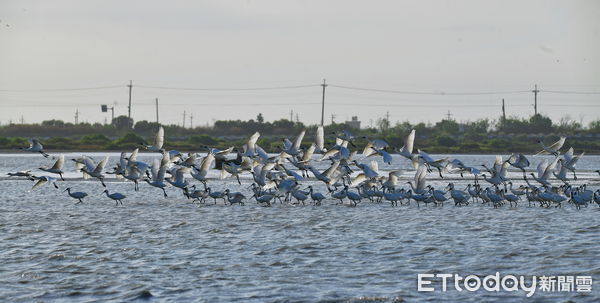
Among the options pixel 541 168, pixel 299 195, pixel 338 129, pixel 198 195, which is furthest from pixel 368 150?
pixel 338 129

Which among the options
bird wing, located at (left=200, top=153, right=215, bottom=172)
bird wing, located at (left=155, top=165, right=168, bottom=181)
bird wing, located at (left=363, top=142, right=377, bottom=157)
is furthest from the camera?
bird wing, located at (left=155, top=165, right=168, bottom=181)

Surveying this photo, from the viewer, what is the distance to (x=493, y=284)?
58.2 ft

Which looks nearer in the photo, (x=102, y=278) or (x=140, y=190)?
(x=102, y=278)

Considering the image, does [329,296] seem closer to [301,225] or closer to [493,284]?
[493,284]

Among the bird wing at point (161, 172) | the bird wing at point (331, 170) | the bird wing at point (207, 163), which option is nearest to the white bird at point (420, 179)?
the bird wing at point (331, 170)

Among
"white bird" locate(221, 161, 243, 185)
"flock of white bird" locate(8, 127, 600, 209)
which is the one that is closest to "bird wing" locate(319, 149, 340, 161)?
"flock of white bird" locate(8, 127, 600, 209)

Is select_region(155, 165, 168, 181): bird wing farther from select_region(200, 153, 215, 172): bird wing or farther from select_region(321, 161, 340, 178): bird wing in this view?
select_region(321, 161, 340, 178): bird wing

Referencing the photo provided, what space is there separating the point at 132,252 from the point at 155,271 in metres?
2.90

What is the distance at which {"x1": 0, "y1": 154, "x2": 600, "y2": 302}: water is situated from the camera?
56.0 ft

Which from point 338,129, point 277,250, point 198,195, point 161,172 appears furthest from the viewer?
point 338,129

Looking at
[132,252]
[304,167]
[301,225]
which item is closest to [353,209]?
[304,167]

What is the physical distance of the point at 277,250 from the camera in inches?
872

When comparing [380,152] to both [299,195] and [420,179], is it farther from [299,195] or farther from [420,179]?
[299,195]

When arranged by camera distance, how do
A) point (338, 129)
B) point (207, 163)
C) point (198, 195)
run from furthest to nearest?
point (338, 129), point (198, 195), point (207, 163)
